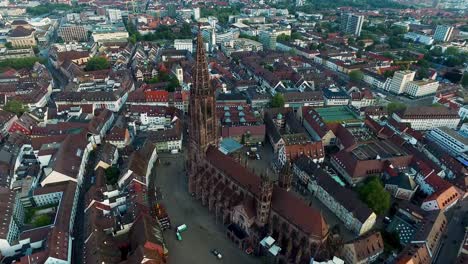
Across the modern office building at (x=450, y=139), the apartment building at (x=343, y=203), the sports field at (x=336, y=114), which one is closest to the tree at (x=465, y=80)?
the modern office building at (x=450, y=139)

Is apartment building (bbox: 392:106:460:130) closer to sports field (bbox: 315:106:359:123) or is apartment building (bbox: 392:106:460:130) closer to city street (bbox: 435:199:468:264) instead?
sports field (bbox: 315:106:359:123)

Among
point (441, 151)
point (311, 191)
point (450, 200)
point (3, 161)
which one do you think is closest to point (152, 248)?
point (311, 191)

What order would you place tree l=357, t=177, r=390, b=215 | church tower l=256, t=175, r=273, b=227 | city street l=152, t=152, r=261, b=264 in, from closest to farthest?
church tower l=256, t=175, r=273, b=227 < city street l=152, t=152, r=261, b=264 < tree l=357, t=177, r=390, b=215

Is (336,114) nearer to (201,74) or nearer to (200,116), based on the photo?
(200,116)

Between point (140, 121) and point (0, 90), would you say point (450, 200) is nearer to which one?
point (140, 121)

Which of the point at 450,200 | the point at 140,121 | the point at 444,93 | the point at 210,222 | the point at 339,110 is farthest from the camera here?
the point at 444,93

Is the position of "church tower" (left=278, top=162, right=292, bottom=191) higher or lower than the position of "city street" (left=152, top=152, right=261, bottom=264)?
higher

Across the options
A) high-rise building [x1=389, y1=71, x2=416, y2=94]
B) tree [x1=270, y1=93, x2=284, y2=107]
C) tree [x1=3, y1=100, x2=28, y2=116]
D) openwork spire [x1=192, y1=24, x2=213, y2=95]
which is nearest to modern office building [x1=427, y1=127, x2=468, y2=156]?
high-rise building [x1=389, y1=71, x2=416, y2=94]
